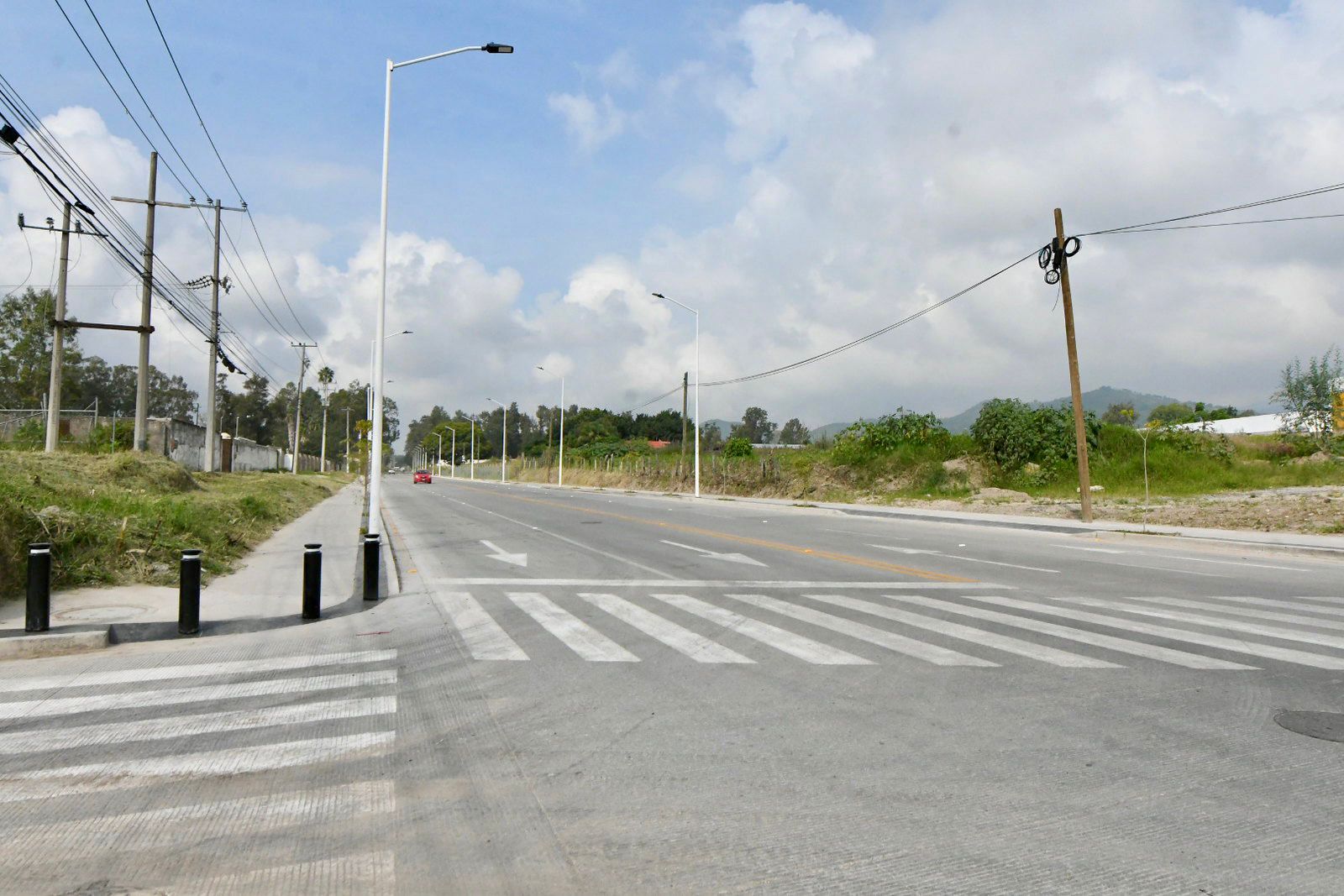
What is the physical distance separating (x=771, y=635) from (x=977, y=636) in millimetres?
2013

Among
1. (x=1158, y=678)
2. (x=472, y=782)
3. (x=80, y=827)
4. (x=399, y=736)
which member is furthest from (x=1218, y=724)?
(x=80, y=827)

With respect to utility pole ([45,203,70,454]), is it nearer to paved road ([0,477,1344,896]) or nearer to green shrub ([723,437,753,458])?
paved road ([0,477,1344,896])

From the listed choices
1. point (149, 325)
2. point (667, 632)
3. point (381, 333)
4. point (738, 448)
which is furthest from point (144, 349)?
point (738, 448)

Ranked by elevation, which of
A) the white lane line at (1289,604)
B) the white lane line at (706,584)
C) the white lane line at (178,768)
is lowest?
the white lane line at (178,768)

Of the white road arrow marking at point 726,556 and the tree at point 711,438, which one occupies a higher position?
the tree at point 711,438

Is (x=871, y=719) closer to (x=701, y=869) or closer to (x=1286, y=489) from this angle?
(x=701, y=869)

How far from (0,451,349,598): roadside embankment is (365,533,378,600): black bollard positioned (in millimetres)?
2801

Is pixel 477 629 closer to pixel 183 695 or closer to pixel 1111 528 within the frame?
pixel 183 695

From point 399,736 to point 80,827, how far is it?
1.74m

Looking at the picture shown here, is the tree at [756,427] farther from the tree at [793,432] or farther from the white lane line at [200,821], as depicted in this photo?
the white lane line at [200,821]

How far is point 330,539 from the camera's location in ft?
65.5

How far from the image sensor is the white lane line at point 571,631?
7664 mm

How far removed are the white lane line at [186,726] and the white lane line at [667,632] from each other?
2722 mm

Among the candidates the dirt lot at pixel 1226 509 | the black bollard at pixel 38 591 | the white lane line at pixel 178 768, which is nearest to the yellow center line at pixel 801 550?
the white lane line at pixel 178 768
